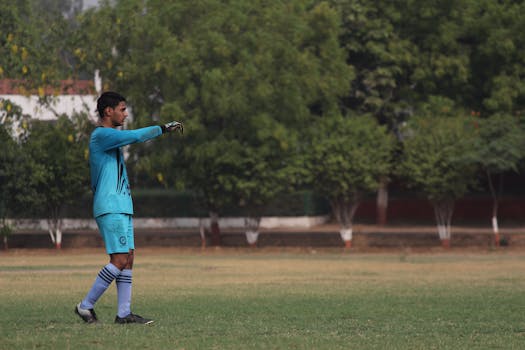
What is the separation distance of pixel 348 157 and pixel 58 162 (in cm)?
1064

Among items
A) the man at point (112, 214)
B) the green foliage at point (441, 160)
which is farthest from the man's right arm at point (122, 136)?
the green foliage at point (441, 160)

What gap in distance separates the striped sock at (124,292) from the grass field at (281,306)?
0.19 meters

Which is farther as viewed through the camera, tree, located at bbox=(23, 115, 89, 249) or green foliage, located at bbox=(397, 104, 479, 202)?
tree, located at bbox=(23, 115, 89, 249)

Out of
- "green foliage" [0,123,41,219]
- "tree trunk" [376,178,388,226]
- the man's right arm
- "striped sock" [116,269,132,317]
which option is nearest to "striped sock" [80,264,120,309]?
"striped sock" [116,269,132,317]

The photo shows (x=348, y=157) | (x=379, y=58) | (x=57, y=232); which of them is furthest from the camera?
(x=379, y=58)

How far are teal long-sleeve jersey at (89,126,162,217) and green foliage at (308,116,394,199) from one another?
2745 centimetres

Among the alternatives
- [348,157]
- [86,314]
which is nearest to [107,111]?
[86,314]

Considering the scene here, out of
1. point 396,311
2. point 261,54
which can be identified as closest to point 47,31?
point 261,54

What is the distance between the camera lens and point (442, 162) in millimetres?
38312

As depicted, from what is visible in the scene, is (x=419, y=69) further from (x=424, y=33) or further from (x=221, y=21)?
(x=221, y=21)

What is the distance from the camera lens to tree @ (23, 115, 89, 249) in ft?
126

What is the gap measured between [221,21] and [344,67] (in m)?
8.38

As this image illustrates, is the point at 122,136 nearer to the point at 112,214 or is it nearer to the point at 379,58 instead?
the point at 112,214

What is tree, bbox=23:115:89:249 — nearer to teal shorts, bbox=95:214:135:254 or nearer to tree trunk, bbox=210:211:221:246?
tree trunk, bbox=210:211:221:246
